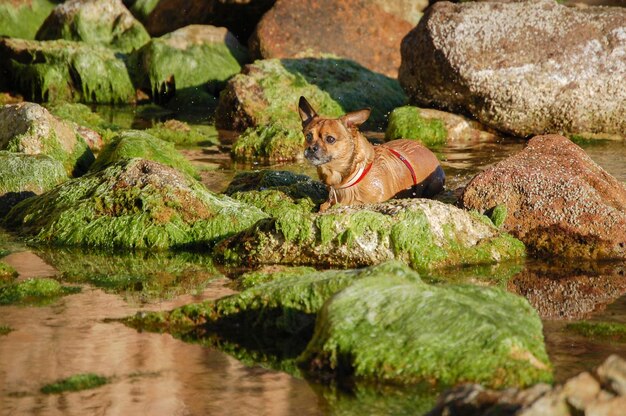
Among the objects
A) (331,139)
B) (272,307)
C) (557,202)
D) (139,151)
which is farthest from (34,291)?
(139,151)

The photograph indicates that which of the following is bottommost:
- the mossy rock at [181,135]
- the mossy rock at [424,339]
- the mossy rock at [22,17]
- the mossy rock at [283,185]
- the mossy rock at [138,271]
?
the mossy rock at [181,135]

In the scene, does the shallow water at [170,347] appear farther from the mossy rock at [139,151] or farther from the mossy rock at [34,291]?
the mossy rock at [139,151]

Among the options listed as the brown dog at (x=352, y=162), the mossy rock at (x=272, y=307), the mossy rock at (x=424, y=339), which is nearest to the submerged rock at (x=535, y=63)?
the brown dog at (x=352, y=162)

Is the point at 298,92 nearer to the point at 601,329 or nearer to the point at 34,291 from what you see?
the point at 34,291

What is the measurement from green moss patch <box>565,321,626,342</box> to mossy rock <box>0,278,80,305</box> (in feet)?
12.8

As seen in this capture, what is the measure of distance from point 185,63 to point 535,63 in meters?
8.73

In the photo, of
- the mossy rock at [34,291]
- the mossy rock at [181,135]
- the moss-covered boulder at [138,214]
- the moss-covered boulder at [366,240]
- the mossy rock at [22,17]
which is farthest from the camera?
the mossy rock at [22,17]

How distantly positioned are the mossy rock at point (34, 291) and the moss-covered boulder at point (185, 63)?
15.1 m

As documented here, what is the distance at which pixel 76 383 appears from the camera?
20.3 feet

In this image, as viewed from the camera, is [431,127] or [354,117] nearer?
[354,117]

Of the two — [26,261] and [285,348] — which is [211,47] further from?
[285,348]

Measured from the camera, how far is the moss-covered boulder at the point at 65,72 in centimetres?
2297

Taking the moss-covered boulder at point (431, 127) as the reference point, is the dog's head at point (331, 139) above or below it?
above

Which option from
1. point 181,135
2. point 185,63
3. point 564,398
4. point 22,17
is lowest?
point 181,135
